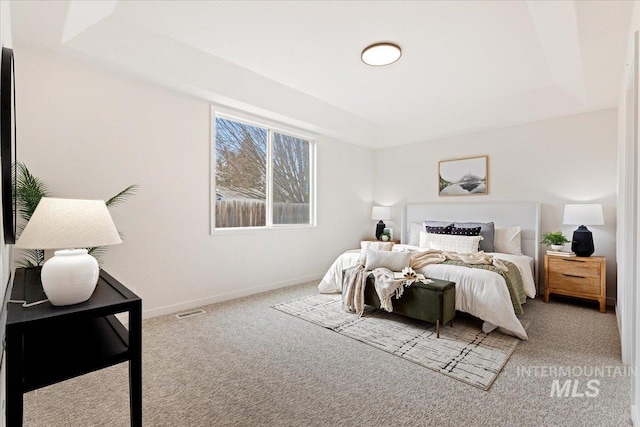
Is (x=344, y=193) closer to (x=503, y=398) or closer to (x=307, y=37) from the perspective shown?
(x=307, y=37)

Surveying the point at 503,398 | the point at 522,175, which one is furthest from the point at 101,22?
the point at 522,175

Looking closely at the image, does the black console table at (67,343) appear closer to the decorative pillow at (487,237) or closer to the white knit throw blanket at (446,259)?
the white knit throw blanket at (446,259)

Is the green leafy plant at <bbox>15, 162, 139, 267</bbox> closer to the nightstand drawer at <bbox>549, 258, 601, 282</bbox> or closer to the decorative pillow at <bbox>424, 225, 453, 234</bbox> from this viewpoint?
the decorative pillow at <bbox>424, 225, 453, 234</bbox>

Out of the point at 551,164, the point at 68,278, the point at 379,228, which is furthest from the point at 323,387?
the point at 551,164

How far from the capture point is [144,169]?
3.19m

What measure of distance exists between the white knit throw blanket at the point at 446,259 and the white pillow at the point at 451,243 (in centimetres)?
49

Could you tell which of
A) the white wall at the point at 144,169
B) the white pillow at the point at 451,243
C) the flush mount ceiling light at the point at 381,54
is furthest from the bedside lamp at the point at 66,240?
the white pillow at the point at 451,243

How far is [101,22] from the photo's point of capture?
2.59 meters

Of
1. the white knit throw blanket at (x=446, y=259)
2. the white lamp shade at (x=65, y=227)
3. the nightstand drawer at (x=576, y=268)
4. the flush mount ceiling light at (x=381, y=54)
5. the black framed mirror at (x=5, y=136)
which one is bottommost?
the nightstand drawer at (x=576, y=268)

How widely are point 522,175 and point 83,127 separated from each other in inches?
211

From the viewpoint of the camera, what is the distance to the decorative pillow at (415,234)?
4.99 metres

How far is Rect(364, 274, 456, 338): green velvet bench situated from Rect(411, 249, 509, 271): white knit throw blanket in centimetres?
36

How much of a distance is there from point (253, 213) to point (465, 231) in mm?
2969

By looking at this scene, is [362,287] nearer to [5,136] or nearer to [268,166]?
[268,166]
